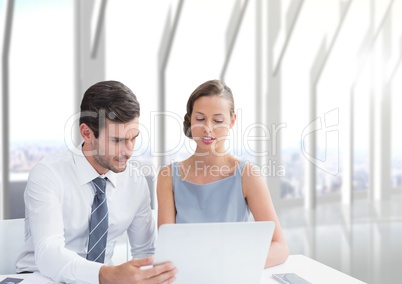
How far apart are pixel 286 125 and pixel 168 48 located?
219 cm

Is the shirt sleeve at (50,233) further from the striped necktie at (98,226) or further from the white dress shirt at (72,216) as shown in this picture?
the striped necktie at (98,226)

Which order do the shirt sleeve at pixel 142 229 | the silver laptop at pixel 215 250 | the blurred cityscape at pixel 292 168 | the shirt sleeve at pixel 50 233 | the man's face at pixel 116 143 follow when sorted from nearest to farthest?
1. the silver laptop at pixel 215 250
2. the shirt sleeve at pixel 50 233
3. the man's face at pixel 116 143
4. the shirt sleeve at pixel 142 229
5. the blurred cityscape at pixel 292 168

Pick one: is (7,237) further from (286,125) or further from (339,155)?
(339,155)

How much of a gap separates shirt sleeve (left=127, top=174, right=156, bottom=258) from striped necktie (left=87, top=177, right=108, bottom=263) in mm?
181

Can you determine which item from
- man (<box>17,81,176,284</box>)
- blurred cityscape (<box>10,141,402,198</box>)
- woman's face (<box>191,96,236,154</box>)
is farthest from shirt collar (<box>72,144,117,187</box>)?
blurred cityscape (<box>10,141,402,198</box>)

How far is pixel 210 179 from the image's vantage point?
2227 millimetres

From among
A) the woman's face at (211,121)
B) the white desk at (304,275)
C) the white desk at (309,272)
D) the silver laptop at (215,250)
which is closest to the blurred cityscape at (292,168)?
the woman's face at (211,121)

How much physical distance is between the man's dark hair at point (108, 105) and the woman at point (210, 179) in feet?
1.10

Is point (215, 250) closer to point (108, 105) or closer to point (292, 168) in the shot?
point (108, 105)

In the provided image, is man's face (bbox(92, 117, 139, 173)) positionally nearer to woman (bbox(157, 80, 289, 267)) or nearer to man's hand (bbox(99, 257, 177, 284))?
woman (bbox(157, 80, 289, 267))

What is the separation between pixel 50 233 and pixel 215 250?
653 mm

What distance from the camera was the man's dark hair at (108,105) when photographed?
1897 mm

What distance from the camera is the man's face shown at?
1928 mm

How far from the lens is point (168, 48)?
513 cm
